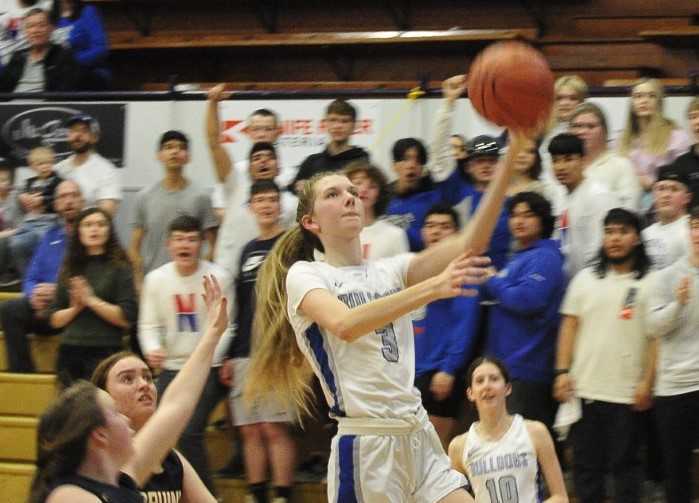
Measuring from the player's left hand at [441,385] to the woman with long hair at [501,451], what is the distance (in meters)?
Result: 0.53

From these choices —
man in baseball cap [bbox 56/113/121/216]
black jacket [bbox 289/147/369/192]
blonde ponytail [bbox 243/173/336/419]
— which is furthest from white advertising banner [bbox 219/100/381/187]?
blonde ponytail [bbox 243/173/336/419]

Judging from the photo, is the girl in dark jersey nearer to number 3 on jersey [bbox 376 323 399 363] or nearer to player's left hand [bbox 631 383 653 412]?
number 3 on jersey [bbox 376 323 399 363]

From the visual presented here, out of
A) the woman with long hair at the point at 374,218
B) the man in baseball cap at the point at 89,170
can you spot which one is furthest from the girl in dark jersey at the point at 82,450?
the man in baseball cap at the point at 89,170

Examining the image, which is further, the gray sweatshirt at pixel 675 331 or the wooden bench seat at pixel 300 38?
the wooden bench seat at pixel 300 38

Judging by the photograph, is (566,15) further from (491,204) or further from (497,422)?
(491,204)

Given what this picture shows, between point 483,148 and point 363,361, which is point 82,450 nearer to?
point 363,361

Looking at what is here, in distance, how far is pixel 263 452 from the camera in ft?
21.4

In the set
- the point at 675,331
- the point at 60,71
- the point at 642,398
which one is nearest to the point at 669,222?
the point at 675,331

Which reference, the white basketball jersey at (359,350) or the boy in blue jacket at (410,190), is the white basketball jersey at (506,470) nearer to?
the white basketball jersey at (359,350)

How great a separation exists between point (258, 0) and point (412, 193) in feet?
18.4

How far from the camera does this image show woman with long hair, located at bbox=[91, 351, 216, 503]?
3.86 meters

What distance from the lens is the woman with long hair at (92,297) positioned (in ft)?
22.9

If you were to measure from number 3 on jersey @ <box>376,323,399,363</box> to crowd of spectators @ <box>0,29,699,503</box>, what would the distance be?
1977 millimetres

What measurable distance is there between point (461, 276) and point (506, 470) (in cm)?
217
